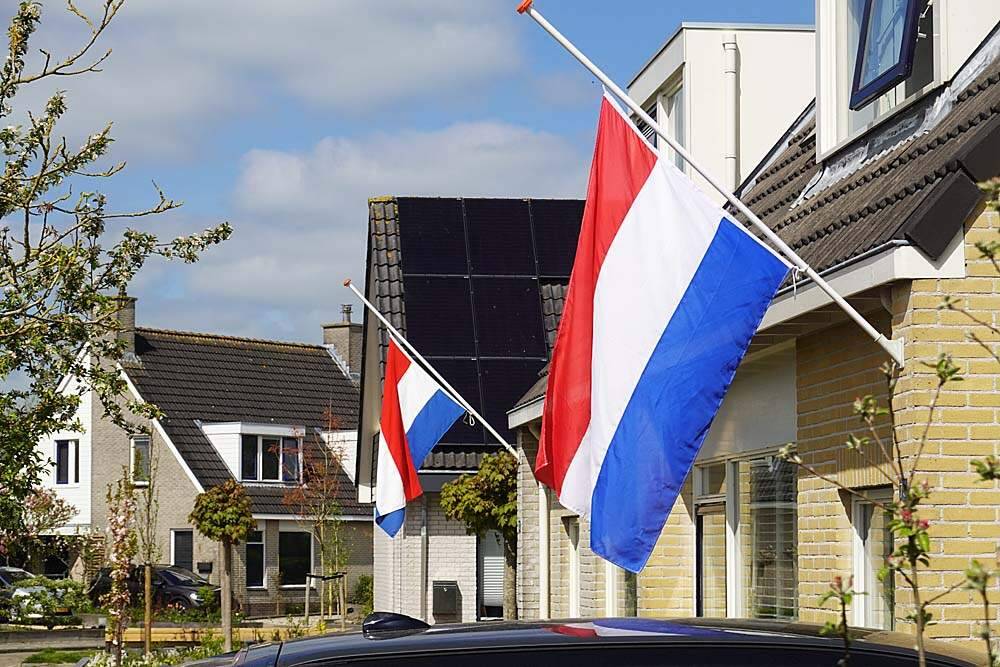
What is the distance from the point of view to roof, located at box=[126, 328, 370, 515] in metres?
49.7

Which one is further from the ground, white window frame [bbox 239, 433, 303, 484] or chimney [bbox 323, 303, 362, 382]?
chimney [bbox 323, 303, 362, 382]

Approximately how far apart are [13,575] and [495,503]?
28224 mm

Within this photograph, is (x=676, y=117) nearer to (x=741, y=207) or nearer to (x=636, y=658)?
(x=741, y=207)

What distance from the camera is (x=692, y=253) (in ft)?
24.0

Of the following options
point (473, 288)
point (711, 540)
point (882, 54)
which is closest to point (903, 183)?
point (882, 54)

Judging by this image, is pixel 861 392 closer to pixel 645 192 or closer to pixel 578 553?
pixel 645 192

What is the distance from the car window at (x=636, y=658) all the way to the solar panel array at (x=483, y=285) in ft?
63.9

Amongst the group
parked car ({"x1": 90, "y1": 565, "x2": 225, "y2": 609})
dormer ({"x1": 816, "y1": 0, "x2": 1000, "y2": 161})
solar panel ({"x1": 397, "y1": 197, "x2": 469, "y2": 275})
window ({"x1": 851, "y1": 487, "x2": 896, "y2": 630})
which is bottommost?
parked car ({"x1": 90, "y1": 565, "x2": 225, "y2": 609})

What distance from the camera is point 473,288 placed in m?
26.9

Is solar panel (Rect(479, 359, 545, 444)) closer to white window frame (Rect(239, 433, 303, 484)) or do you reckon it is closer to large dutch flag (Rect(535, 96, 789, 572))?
large dutch flag (Rect(535, 96, 789, 572))

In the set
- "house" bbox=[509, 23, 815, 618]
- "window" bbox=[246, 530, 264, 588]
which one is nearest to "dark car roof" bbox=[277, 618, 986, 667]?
"house" bbox=[509, 23, 815, 618]

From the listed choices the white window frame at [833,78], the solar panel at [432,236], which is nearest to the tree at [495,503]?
the solar panel at [432,236]

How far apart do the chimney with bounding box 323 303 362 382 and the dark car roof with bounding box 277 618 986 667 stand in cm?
5432

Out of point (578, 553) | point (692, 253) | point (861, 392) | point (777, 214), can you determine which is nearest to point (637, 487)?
point (692, 253)
